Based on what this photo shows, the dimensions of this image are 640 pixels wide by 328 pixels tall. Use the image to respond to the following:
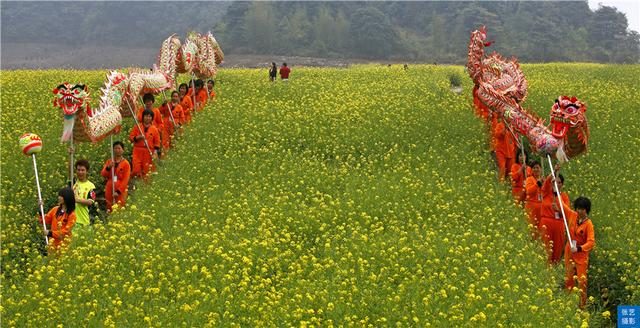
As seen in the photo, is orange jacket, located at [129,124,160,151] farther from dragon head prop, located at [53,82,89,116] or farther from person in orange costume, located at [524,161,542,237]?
person in orange costume, located at [524,161,542,237]

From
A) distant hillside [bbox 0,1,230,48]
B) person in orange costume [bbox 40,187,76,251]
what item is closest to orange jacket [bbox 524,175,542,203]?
person in orange costume [bbox 40,187,76,251]

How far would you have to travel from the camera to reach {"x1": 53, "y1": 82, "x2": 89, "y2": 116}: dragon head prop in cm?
1298

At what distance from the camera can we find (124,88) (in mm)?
15492

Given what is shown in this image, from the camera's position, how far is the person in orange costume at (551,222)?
12.9 m

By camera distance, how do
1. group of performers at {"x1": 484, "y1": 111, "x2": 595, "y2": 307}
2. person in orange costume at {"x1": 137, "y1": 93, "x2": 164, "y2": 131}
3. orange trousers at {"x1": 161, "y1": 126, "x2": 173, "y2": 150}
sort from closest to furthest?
1. group of performers at {"x1": 484, "y1": 111, "x2": 595, "y2": 307}
2. person in orange costume at {"x1": 137, "y1": 93, "x2": 164, "y2": 131}
3. orange trousers at {"x1": 161, "y1": 126, "x2": 173, "y2": 150}

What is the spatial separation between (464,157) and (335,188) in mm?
3742

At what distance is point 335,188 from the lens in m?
15.2

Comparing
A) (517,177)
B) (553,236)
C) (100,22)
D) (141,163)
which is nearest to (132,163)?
(141,163)

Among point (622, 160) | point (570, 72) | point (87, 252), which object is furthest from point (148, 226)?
point (570, 72)

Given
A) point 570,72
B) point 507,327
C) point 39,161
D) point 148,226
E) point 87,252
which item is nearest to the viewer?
point 507,327

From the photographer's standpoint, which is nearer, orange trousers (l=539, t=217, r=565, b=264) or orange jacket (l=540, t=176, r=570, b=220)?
orange trousers (l=539, t=217, r=565, b=264)

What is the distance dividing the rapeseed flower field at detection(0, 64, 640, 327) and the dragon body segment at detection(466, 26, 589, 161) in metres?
1.46

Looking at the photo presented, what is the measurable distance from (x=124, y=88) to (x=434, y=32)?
3097 inches

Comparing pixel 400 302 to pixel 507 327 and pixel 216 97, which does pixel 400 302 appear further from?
pixel 216 97
